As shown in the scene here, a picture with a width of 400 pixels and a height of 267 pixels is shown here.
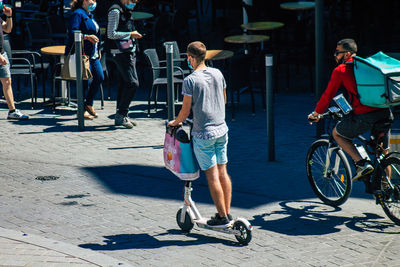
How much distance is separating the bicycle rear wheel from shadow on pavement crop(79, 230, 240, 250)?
1501 millimetres

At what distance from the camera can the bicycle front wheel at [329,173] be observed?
7.48 m

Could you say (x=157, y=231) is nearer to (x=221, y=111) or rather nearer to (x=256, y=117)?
(x=221, y=111)

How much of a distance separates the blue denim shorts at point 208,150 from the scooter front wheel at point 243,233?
552 mm

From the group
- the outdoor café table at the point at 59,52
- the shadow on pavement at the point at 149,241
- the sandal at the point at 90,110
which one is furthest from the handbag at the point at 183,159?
the outdoor café table at the point at 59,52

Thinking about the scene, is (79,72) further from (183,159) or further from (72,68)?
(183,159)

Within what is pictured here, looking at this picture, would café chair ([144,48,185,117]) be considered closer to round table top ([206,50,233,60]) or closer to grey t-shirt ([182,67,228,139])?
round table top ([206,50,233,60])

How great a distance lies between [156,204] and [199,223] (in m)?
1.12

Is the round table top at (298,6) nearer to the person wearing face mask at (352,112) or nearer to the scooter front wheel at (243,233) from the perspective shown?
the person wearing face mask at (352,112)

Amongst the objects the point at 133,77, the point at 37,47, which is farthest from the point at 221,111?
the point at 37,47

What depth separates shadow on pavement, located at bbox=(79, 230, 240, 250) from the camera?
6543mm

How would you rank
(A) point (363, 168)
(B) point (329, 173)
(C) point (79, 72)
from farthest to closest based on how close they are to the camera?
(C) point (79, 72) < (B) point (329, 173) < (A) point (363, 168)

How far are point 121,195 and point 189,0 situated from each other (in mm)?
12722

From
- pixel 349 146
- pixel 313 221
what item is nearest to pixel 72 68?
pixel 349 146

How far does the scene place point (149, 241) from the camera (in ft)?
21.9
